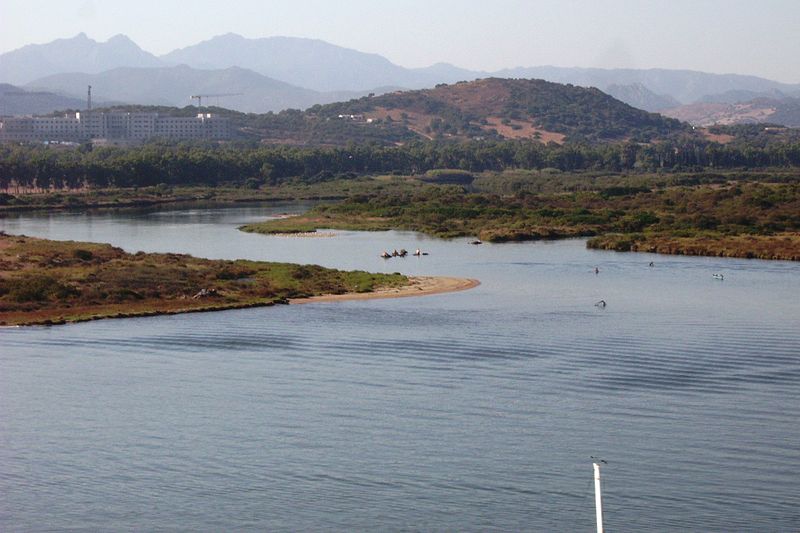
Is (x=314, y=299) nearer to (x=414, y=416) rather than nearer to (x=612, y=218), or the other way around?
(x=414, y=416)

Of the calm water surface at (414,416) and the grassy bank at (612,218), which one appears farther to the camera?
the grassy bank at (612,218)

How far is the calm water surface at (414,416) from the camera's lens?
32.4 m

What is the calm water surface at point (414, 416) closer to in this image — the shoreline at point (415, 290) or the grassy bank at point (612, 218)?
the shoreline at point (415, 290)

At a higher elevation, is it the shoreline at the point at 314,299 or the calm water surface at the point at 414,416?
the shoreline at the point at 314,299

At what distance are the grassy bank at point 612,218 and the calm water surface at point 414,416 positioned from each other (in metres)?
30.1

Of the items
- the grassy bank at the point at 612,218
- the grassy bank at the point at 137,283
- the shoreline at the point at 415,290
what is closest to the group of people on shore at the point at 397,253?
the grassy bank at the point at 137,283

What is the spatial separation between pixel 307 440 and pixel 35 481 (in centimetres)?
829

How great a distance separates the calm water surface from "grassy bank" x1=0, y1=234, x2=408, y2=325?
123 inches

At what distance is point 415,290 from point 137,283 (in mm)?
16574

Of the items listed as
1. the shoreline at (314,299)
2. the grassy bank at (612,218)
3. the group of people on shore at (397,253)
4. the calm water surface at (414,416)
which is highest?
the grassy bank at (612,218)

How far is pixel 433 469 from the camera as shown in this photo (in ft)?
116

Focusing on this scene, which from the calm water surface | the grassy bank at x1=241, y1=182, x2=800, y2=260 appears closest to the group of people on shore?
the grassy bank at x1=241, y1=182, x2=800, y2=260

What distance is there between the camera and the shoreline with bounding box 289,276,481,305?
71.8 meters

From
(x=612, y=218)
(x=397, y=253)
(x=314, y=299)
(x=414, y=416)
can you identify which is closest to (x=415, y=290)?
(x=314, y=299)
